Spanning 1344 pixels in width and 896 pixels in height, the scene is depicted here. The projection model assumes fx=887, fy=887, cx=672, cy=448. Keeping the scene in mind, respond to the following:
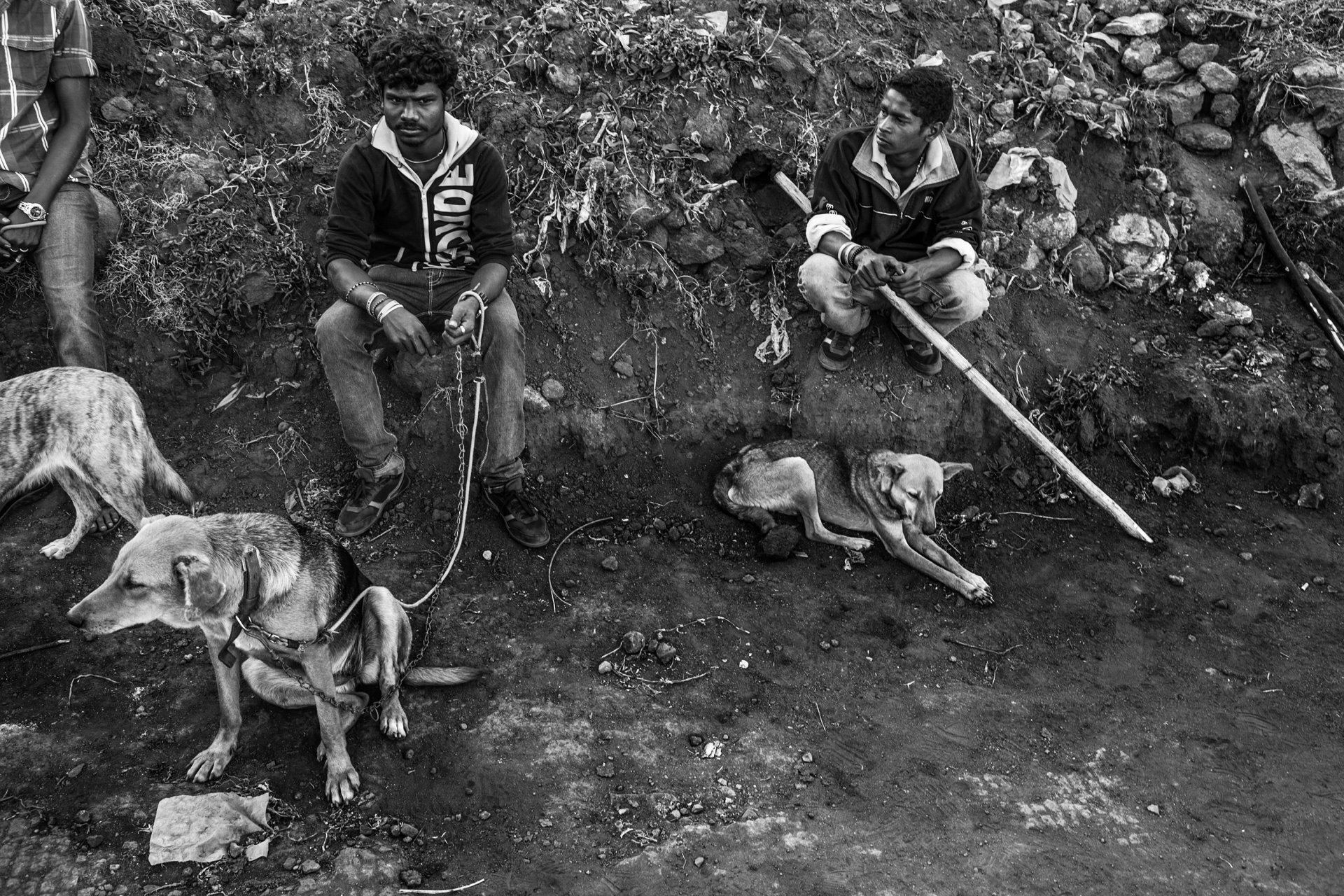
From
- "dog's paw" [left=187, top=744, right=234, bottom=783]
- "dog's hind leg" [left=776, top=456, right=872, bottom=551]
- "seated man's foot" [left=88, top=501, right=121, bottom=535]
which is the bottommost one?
"dog's hind leg" [left=776, top=456, right=872, bottom=551]

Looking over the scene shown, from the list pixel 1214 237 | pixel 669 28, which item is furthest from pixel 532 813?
pixel 1214 237

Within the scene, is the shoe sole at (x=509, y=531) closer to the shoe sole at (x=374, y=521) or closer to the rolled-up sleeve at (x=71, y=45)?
the shoe sole at (x=374, y=521)

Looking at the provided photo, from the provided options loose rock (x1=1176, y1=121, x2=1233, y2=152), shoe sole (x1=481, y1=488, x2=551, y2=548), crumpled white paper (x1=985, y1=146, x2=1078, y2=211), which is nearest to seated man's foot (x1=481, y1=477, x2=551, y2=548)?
shoe sole (x1=481, y1=488, x2=551, y2=548)

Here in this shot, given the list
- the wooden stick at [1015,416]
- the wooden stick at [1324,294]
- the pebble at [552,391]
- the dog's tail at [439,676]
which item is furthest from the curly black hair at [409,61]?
the wooden stick at [1324,294]

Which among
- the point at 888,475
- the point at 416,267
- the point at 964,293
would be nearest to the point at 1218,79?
the point at 964,293

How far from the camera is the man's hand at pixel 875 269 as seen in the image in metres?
5.71

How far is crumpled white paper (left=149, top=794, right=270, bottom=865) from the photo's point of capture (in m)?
3.60

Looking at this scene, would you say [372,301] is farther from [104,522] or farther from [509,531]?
[104,522]

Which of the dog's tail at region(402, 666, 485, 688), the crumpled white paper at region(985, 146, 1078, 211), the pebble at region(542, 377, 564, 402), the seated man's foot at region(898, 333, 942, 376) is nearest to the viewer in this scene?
the dog's tail at region(402, 666, 485, 688)

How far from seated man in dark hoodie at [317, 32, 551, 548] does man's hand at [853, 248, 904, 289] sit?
7.35ft

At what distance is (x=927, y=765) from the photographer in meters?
4.34

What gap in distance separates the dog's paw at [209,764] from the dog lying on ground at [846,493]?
334cm

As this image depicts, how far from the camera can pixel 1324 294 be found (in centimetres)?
732

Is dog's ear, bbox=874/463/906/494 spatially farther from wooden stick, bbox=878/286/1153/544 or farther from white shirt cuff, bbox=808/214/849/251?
white shirt cuff, bbox=808/214/849/251
